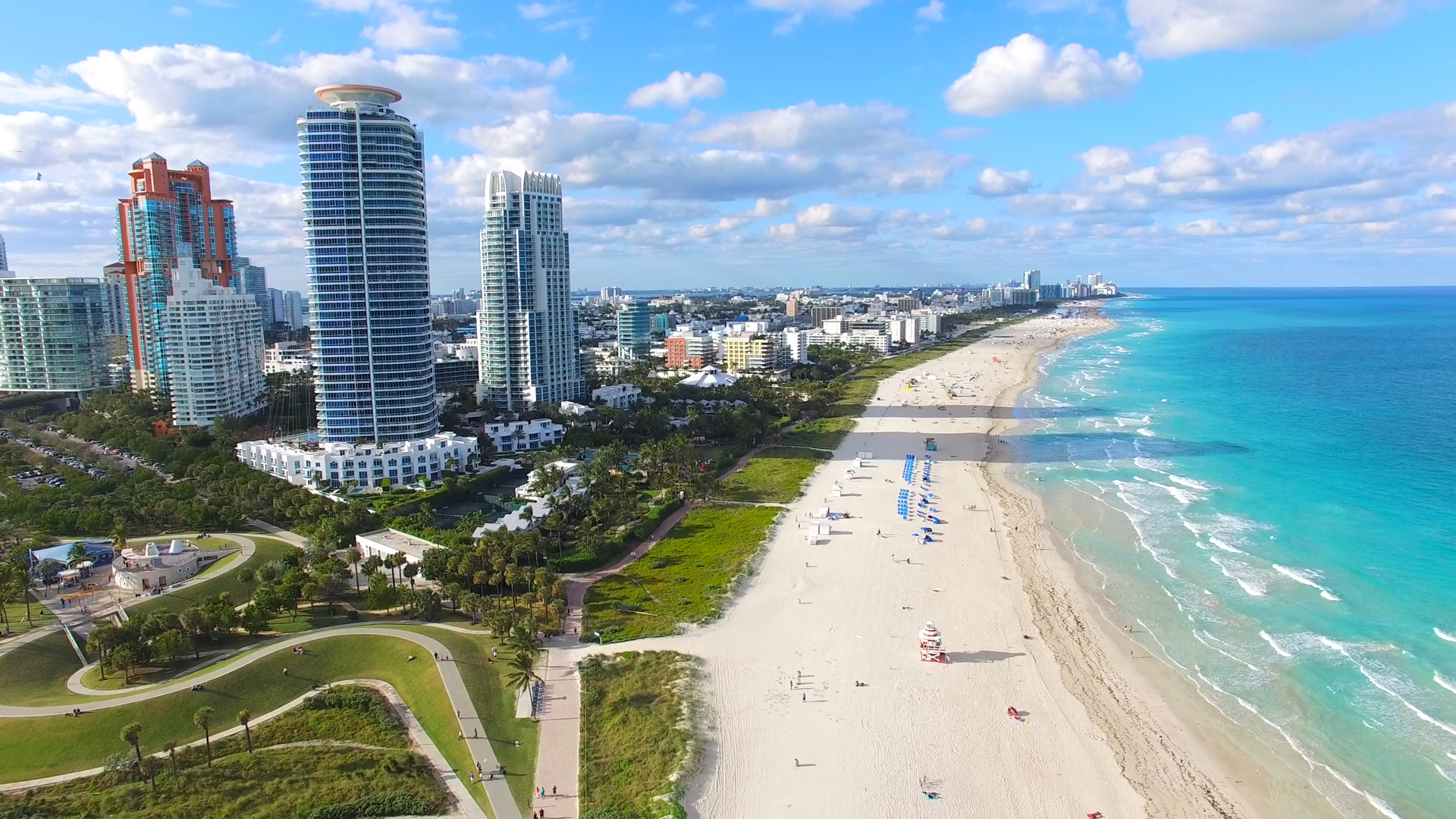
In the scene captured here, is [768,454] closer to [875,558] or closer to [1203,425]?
[875,558]

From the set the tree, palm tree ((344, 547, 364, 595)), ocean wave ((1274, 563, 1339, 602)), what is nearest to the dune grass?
palm tree ((344, 547, 364, 595))

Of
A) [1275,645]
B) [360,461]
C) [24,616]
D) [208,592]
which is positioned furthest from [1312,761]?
[360,461]

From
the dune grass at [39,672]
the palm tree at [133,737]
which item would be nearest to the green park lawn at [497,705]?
the palm tree at [133,737]

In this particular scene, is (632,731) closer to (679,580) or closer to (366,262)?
(679,580)

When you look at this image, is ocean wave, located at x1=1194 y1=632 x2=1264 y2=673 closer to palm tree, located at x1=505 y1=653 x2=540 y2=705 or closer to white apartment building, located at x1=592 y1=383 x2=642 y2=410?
palm tree, located at x1=505 y1=653 x2=540 y2=705

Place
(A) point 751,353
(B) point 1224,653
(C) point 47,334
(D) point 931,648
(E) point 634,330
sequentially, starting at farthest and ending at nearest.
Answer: (E) point 634,330 < (A) point 751,353 < (C) point 47,334 < (B) point 1224,653 < (D) point 931,648

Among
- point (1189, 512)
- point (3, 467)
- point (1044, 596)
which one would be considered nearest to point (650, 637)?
point (1044, 596)
